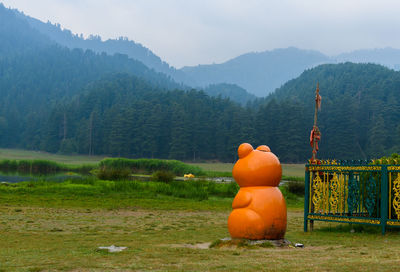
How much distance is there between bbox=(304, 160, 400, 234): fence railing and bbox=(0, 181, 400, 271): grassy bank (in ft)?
1.36

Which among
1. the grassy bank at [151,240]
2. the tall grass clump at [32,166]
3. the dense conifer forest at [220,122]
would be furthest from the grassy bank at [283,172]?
the grassy bank at [151,240]

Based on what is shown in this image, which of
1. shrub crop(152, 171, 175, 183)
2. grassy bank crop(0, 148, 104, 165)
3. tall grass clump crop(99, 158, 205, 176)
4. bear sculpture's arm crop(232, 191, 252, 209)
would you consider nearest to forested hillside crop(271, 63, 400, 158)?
grassy bank crop(0, 148, 104, 165)

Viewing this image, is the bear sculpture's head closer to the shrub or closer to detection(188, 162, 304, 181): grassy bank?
the shrub

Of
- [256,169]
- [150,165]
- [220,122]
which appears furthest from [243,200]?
[220,122]

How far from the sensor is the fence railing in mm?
10469

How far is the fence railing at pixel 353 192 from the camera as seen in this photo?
10.5 meters

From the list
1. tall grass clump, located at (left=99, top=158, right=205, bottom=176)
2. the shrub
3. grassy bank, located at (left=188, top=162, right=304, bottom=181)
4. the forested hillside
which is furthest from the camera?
the forested hillside

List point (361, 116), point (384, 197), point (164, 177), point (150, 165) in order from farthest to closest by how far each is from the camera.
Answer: point (361, 116)
point (150, 165)
point (164, 177)
point (384, 197)

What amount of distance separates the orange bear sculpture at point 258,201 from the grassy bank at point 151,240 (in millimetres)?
592

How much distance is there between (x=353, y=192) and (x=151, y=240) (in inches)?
198

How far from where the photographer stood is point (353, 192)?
1121cm

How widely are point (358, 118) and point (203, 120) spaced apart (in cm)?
3045

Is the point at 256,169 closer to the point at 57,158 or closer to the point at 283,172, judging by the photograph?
the point at 283,172

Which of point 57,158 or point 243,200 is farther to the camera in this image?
point 57,158
